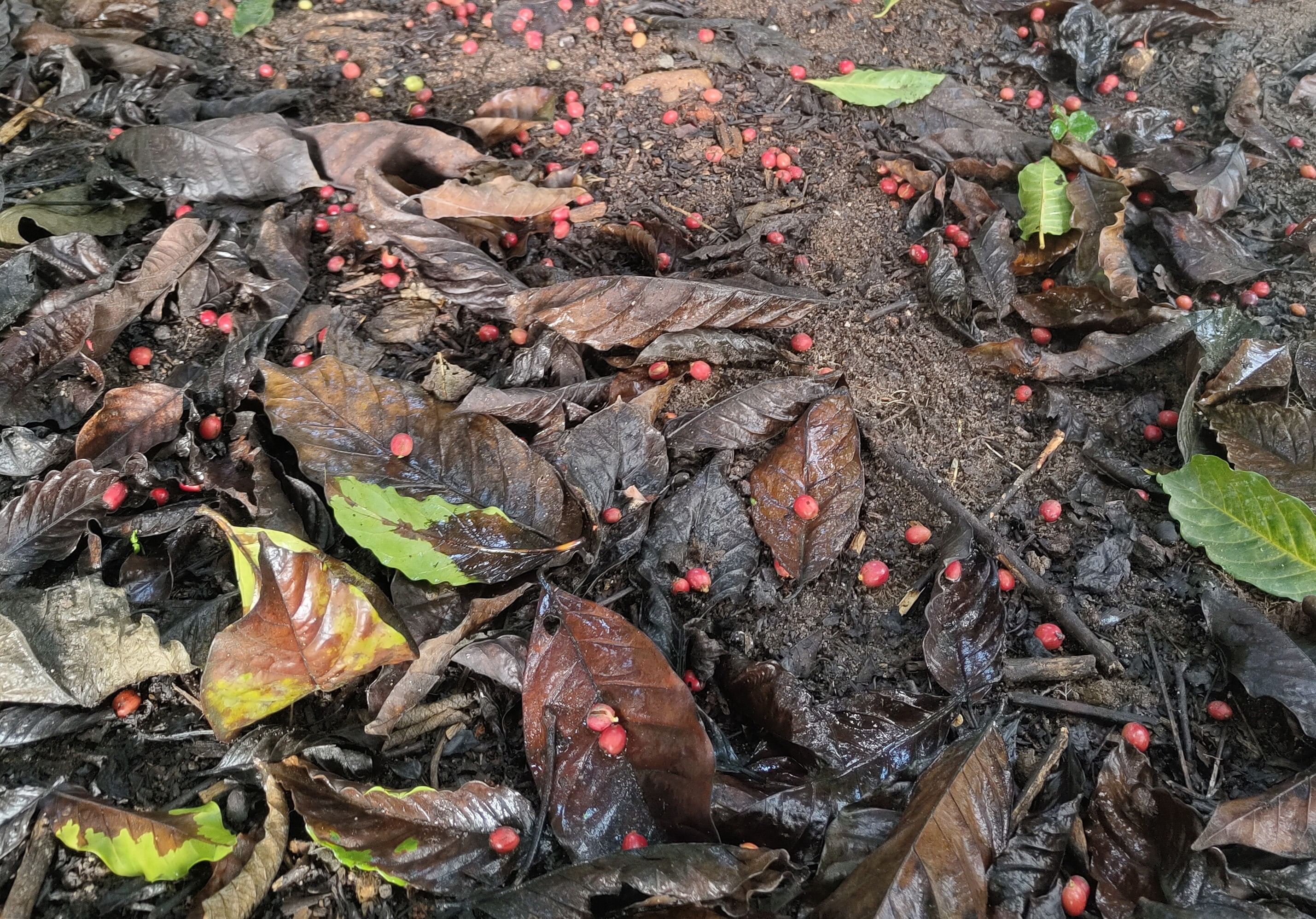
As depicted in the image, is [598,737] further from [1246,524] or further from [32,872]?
[1246,524]

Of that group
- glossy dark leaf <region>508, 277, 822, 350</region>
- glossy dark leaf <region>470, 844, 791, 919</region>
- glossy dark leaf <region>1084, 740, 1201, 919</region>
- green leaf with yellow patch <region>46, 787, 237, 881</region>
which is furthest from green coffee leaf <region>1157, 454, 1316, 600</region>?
green leaf with yellow patch <region>46, 787, 237, 881</region>

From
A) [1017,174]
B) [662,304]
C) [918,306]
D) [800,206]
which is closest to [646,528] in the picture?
[662,304]

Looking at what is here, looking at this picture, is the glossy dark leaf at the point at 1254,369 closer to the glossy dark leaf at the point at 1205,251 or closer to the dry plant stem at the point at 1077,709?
the glossy dark leaf at the point at 1205,251

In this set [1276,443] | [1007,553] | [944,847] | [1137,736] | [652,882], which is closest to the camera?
[652,882]

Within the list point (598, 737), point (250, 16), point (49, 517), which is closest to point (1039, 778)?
point (598, 737)

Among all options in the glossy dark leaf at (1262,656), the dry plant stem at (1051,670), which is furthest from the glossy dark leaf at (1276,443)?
the dry plant stem at (1051,670)

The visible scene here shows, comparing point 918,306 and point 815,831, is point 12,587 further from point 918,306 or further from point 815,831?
point 918,306

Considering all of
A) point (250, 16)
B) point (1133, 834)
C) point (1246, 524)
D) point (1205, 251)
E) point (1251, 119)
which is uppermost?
point (250, 16)
